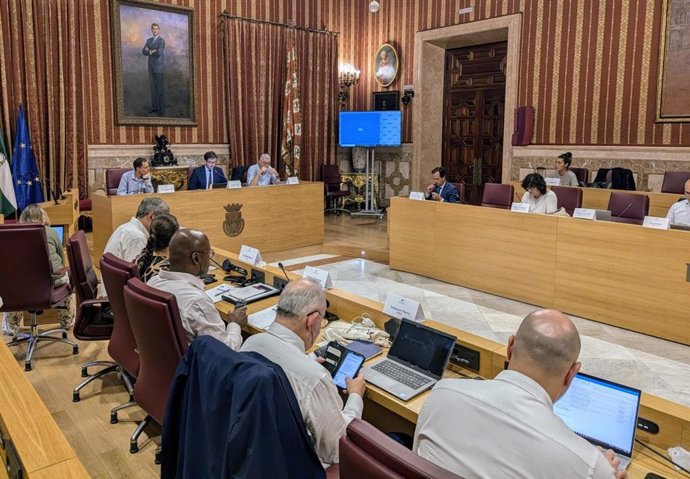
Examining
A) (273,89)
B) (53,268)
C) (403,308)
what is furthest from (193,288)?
(273,89)

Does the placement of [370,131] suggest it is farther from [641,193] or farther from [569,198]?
[641,193]

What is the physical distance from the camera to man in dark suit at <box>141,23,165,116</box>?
8922 millimetres

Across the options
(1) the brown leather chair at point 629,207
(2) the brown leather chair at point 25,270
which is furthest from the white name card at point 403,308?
(1) the brown leather chair at point 629,207

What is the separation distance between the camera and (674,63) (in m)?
7.43

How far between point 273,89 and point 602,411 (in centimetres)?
936

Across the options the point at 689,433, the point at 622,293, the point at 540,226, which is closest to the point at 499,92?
the point at 540,226

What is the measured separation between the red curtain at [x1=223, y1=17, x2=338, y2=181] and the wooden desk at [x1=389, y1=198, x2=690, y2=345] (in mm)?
4355

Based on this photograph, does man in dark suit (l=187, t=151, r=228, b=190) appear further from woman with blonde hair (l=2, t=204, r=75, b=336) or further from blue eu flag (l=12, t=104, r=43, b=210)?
woman with blonde hair (l=2, t=204, r=75, b=336)

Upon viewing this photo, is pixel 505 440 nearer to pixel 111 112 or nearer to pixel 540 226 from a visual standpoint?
pixel 540 226

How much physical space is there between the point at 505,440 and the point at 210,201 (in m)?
5.89

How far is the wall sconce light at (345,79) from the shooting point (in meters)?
11.5

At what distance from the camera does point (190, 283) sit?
2660 millimetres

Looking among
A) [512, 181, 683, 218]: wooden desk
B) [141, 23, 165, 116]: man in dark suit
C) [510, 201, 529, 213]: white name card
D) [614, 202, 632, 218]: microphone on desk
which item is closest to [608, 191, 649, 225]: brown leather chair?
[614, 202, 632, 218]: microphone on desk

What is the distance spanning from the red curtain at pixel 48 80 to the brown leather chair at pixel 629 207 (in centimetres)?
695
